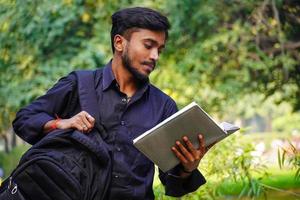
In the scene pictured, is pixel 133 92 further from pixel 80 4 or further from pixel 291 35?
pixel 291 35

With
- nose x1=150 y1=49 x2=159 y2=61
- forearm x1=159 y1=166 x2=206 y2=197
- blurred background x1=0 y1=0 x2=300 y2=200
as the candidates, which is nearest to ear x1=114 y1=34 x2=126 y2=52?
nose x1=150 y1=49 x2=159 y2=61

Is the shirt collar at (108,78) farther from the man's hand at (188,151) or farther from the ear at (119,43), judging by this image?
the man's hand at (188,151)

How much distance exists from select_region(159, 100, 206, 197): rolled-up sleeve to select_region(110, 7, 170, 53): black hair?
32 cm

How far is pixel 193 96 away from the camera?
10.1 metres

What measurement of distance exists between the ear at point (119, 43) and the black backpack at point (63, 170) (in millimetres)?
396

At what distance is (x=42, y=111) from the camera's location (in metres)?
2.70

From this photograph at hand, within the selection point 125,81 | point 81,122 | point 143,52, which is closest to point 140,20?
point 143,52

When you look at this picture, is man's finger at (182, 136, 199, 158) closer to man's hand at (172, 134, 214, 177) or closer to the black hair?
man's hand at (172, 134, 214, 177)

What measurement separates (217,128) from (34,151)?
2.21 feet

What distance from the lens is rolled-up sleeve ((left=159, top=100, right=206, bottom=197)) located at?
2.77m

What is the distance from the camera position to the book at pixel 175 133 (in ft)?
8.11

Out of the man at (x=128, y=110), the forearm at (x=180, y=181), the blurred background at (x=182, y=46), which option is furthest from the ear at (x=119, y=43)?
the blurred background at (x=182, y=46)

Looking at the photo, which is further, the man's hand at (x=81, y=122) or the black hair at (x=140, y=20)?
the black hair at (x=140, y=20)

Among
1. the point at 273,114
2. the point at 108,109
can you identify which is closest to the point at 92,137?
the point at 108,109
